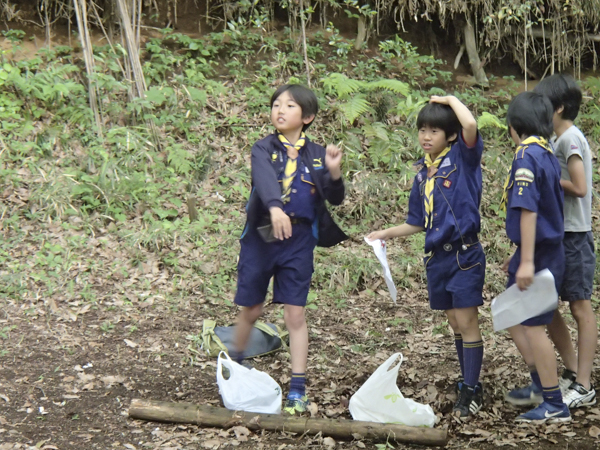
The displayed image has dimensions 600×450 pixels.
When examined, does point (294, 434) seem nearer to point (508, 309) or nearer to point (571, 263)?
point (508, 309)

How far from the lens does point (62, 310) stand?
527 centimetres

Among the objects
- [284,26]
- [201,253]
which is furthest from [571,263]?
[284,26]

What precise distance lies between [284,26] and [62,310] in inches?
230

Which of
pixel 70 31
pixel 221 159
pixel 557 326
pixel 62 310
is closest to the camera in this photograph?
pixel 557 326

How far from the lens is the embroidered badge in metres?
3.42

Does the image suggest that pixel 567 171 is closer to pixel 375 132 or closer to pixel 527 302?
pixel 527 302

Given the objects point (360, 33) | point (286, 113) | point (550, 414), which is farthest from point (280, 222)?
point (360, 33)

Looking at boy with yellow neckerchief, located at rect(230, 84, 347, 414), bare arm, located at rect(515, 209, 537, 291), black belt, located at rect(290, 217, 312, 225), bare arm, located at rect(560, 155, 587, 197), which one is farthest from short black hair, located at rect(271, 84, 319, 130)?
bare arm, located at rect(560, 155, 587, 197)

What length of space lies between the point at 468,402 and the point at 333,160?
1.64 metres

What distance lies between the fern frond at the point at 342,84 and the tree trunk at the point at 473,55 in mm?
2223

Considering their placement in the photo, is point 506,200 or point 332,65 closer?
point 506,200

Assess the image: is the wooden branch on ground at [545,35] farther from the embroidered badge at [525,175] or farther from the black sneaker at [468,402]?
the black sneaker at [468,402]

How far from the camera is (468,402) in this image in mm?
3814

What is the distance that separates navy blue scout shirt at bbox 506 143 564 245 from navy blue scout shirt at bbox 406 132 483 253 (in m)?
0.20
